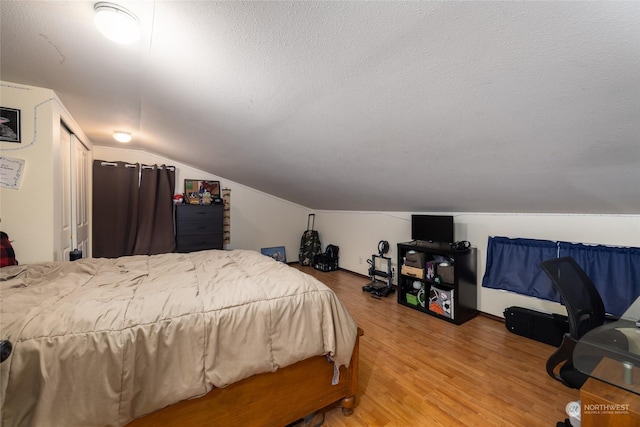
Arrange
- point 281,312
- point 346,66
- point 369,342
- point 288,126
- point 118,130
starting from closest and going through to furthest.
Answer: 1. point 346,66
2. point 281,312
3. point 288,126
4. point 369,342
5. point 118,130

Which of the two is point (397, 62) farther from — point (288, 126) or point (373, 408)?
point (373, 408)

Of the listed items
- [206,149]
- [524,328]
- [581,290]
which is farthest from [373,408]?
[206,149]

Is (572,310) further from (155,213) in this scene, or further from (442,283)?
(155,213)

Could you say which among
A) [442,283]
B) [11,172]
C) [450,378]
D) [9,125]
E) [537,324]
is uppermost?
[9,125]

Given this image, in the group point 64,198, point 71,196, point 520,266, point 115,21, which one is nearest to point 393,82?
point 115,21

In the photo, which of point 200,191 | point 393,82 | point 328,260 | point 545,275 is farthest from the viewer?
point 328,260

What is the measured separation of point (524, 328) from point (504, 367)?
2.41 ft

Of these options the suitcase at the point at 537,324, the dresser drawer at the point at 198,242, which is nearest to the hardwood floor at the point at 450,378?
the suitcase at the point at 537,324

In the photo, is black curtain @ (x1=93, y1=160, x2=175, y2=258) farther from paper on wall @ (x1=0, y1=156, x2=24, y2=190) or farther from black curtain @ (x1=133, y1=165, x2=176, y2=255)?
paper on wall @ (x1=0, y1=156, x2=24, y2=190)

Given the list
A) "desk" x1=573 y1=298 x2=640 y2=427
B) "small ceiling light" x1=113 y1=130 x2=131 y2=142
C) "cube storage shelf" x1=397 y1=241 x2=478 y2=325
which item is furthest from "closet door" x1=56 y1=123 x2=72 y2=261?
"cube storage shelf" x1=397 y1=241 x2=478 y2=325

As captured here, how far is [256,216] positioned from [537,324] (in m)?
4.61

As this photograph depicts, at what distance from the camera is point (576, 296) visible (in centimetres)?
153

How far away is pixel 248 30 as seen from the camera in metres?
1.16

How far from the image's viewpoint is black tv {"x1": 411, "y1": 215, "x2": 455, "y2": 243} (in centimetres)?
329
